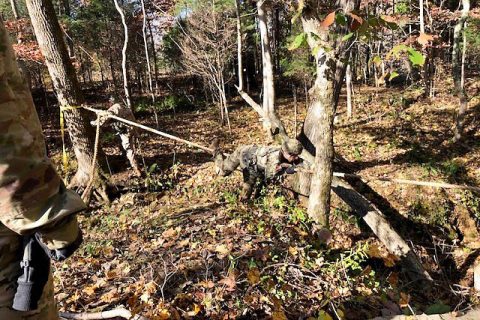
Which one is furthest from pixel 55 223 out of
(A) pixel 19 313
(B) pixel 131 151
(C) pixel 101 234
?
(B) pixel 131 151

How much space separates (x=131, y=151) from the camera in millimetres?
7492

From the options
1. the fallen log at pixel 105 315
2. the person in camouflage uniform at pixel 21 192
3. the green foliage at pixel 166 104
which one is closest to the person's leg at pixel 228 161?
the fallen log at pixel 105 315

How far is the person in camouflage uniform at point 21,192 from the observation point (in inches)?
49.6

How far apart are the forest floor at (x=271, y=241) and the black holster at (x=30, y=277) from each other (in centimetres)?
154

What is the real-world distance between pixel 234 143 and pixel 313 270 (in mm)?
7399

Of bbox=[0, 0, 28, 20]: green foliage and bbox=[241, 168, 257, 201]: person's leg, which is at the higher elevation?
bbox=[0, 0, 28, 20]: green foliage

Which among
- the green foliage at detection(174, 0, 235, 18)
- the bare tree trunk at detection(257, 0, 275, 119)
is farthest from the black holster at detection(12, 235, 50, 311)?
the green foliage at detection(174, 0, 235, 18)

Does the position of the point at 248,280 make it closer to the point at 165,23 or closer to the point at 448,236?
the point at 448,236

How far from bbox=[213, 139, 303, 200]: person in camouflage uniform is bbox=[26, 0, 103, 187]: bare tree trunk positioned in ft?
9.12

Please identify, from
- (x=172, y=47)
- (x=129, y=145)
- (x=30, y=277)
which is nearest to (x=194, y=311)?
(x=30, y=277)

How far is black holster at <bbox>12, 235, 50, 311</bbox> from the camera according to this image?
1.45 m

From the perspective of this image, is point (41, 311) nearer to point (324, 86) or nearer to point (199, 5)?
point (324, 86)

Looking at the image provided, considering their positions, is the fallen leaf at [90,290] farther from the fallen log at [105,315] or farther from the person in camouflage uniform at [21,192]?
the person in camouflage uniform at [21,192]

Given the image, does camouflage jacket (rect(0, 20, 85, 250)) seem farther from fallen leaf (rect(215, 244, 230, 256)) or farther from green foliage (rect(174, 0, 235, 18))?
green foliage (rect(174, 0, 235, 18))
